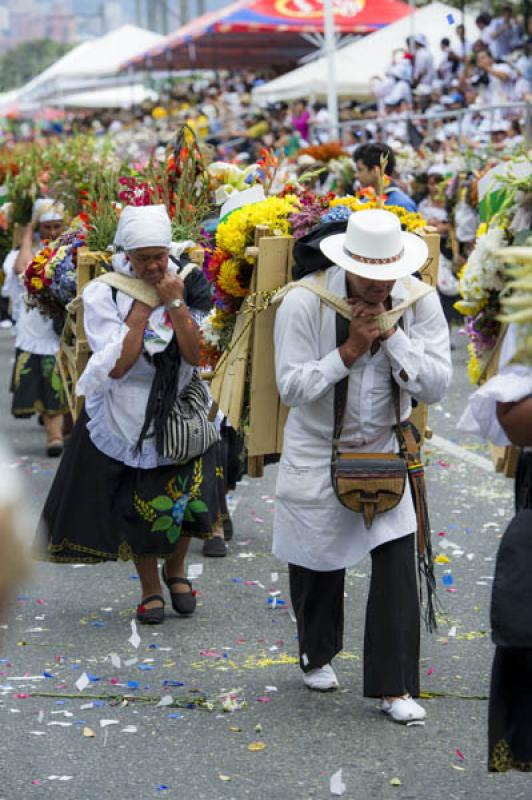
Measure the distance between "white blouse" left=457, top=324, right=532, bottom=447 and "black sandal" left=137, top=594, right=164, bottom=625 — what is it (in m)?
2.46

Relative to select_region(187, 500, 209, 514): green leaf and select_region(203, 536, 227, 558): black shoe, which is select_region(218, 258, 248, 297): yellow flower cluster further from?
select_region(203, 536, 227, 558): black shoe

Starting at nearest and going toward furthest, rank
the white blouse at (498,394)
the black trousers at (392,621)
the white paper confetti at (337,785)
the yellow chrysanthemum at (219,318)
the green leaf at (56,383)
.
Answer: the white blouse at (498,394), the white paper confetti at (337,785), the black trousers at (392,621), the yellow chrysanthemum at (219,318), the green leaf at (56,383)

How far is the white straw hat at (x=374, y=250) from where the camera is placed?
5105 millimetres

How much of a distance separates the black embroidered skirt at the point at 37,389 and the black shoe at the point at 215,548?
3.21m

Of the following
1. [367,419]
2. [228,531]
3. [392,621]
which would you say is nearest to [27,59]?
[228,531]

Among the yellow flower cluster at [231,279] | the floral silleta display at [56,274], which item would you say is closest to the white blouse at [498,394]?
the yellow flower cluster at [231,279]

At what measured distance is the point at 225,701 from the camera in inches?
217

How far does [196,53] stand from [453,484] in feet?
124

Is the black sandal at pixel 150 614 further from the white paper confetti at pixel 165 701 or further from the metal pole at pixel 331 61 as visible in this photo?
the metal pole at pixel 331 61

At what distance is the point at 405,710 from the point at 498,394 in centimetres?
159

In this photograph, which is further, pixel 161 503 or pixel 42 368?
pixel 42 368

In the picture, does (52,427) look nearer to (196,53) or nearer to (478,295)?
(478,295)

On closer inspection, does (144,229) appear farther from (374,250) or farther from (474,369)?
(474,369)

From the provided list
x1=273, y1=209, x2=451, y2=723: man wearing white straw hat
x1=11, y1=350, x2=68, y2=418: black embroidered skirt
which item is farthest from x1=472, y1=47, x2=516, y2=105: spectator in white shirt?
x1=273, y1=209, x2=451, y2=723: man wearing white straw hat
